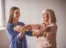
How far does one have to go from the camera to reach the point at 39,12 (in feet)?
3.59

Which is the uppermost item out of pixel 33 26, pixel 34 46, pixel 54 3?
pixel 54 3

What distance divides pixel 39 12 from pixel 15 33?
29 cm

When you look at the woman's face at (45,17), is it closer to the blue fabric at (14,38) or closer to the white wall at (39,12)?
the white wall at (39,12)

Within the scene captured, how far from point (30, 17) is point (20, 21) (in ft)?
0.33

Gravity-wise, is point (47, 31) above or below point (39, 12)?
below

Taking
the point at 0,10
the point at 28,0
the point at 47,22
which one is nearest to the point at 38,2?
the point at 28,0

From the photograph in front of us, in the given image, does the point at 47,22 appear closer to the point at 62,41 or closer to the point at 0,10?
the point at 62,41

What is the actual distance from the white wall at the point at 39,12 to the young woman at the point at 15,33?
1.6 inches

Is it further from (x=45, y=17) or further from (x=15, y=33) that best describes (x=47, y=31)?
(x=15, y=33)

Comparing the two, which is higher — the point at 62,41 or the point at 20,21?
the point at 20,21

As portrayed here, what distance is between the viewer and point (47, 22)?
1.07 meters

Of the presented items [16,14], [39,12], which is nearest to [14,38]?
[16,14]

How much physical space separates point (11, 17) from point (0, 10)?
5.5 inches

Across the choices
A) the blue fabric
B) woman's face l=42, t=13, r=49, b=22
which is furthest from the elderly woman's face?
the blue fabric
